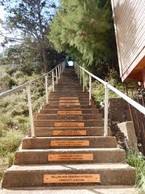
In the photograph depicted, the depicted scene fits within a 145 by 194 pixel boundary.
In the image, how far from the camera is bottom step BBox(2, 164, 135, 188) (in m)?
4.62

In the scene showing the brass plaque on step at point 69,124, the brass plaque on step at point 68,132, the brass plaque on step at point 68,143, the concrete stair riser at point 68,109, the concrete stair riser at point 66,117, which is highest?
the concrete stair riser at point 68,109

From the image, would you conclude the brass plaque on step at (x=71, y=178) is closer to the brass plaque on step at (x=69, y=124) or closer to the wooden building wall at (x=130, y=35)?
the brass plaque on step at (x=69, y=124)

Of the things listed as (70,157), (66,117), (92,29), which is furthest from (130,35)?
(70,157)

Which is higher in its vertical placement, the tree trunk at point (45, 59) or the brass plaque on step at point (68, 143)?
the tree trunk at point (45, 59)

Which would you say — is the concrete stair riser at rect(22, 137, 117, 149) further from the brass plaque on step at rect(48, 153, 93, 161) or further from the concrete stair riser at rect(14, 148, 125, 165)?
the brass plaque on step at rect(48, 153, 93, 161)

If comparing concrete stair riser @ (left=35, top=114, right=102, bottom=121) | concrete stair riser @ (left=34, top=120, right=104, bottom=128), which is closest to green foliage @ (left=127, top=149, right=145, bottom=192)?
concrete stair riser @ (left=34, top=120, right=104, bottom=128)

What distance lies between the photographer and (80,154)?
17.4ft

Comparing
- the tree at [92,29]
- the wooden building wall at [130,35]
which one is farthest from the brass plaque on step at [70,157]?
the tree at [92,29]

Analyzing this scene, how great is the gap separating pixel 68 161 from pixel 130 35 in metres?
5.63

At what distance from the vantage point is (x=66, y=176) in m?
4.66

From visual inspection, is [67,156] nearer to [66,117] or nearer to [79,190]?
[79,190]

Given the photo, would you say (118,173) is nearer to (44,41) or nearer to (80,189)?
(80,189)

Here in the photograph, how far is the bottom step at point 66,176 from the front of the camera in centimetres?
462

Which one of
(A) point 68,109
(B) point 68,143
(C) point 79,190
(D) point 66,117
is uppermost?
(A) point 68,109
